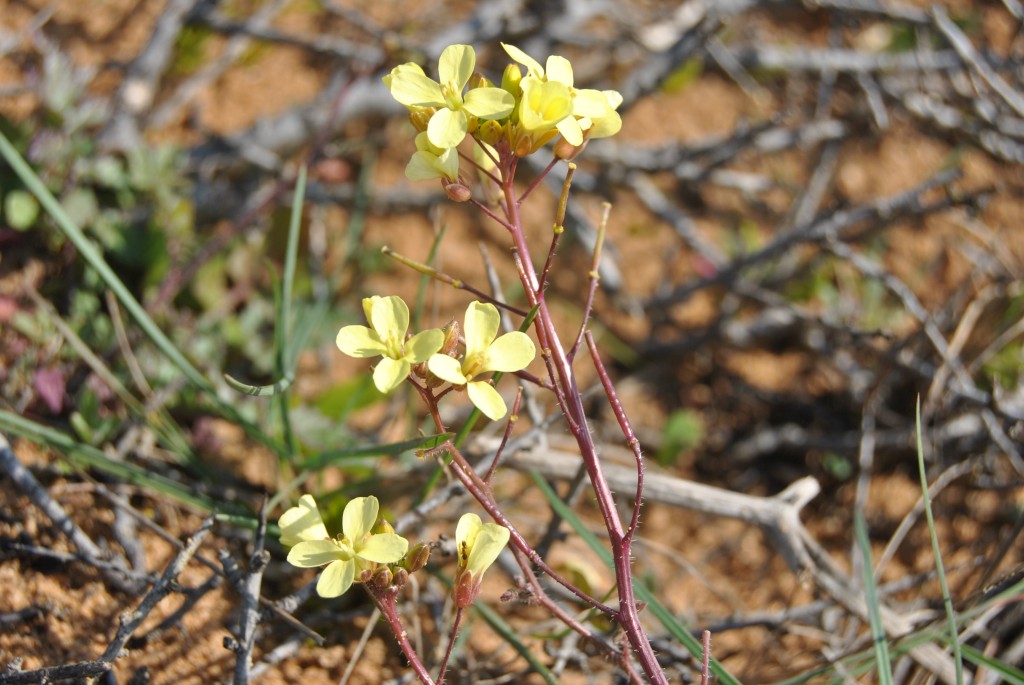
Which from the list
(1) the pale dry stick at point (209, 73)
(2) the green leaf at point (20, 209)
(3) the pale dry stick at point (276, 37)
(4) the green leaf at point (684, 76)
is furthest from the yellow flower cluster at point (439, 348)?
(4) the green leaf at point (684, 76)

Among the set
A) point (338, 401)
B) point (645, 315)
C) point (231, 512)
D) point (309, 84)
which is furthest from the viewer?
point (309, 84)

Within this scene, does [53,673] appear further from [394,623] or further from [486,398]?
[486,398]

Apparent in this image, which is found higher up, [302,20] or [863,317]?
[302,20]

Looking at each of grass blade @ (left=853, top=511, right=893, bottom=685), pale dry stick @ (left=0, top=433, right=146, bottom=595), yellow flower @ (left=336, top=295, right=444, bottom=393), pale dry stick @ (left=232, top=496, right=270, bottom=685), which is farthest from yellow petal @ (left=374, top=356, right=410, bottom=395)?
grass blade @ (left=853, top=511, right=893, bottom=685)

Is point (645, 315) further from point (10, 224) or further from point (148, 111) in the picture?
point (10, 224)

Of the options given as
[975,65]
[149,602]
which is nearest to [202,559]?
[149,602]

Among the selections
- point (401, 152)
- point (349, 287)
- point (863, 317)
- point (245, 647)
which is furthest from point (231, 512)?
point (863, 317)
